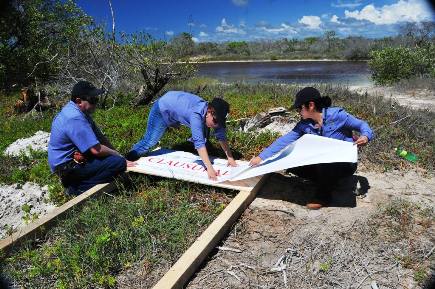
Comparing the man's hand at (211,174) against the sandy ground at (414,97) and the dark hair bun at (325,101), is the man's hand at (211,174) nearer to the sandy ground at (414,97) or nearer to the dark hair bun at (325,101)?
the dark hair bun at (325,101)

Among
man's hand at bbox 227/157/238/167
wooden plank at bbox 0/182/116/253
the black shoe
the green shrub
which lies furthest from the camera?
the green shrub

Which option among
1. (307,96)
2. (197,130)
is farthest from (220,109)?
(307,96)

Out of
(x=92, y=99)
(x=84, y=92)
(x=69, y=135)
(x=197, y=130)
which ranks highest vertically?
(x=84, y=92)

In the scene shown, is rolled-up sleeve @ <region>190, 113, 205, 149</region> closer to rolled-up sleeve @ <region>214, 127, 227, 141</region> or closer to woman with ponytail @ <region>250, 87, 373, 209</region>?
rolled-up sleeve @ <region>214, 127, 227, 141</region>

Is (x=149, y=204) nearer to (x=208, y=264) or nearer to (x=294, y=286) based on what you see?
(x=208, y=264)

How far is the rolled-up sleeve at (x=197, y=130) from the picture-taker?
502cm

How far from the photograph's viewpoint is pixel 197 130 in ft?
16.6

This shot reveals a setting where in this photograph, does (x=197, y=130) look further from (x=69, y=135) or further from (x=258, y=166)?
(x=69, y=135)

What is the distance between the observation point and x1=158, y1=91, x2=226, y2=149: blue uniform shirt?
5.08 meters

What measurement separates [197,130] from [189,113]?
0.50 meters

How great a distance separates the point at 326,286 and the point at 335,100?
8340mm

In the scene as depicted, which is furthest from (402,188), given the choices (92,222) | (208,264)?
(92,222)

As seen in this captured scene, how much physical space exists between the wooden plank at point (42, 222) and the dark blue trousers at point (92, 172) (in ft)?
0.41

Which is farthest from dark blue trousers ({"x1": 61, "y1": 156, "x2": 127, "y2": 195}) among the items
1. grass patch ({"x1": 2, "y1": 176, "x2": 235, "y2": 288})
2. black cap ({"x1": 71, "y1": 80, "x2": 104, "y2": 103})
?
black cap ({"x1": 71, "y1": 80, "x2": 104, "y2": 103})
